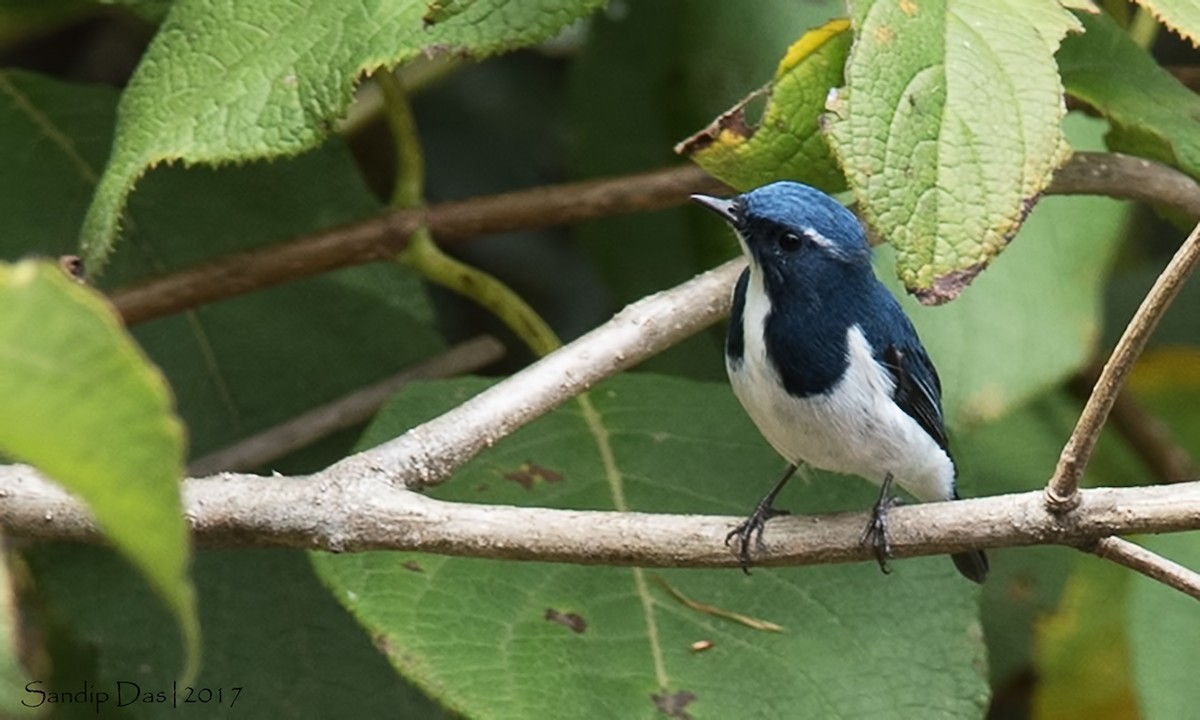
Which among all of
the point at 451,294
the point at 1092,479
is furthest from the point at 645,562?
the point at 451,294

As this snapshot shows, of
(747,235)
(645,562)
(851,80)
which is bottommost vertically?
(645,562)

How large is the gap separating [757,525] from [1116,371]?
0.46 m

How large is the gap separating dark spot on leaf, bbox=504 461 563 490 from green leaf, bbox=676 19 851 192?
489 millimetres

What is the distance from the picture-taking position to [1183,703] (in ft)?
6.39

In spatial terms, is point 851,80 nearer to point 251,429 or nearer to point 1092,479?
point 251,429

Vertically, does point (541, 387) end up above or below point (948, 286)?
below

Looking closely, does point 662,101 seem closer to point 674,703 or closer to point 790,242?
point 790,242

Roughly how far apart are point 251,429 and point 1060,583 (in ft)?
4.69

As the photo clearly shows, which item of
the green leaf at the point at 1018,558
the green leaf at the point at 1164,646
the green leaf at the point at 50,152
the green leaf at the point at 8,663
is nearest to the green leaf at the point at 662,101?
the green leaf at the point at 1018,558

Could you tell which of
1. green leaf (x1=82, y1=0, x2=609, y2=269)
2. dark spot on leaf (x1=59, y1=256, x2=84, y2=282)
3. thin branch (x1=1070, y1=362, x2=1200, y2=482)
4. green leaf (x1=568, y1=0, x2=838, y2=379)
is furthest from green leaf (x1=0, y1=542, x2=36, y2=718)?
thin branch (x1=1070, y1=362, x2=1200, y2=482)

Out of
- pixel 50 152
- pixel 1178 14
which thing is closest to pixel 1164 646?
pixel 1178 14

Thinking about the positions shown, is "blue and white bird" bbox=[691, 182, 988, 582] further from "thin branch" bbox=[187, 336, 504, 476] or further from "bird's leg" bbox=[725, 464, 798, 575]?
"thin branch" bbox=[187, 336, 504, 476]

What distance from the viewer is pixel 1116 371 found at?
1308mm

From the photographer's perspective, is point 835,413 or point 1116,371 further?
point 835,413
